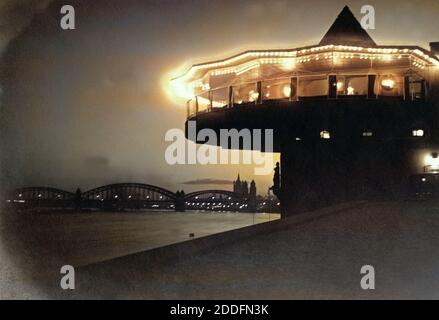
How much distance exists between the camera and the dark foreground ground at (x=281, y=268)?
23.5 feet

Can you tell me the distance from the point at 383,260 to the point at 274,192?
22.4 feet

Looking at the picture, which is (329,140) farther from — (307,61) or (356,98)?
(307,61)

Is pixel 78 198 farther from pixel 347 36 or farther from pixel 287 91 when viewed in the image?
pixel 347 36

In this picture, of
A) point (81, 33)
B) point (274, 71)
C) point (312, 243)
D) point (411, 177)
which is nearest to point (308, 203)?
point (411, 177)

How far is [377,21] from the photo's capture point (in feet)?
29.3

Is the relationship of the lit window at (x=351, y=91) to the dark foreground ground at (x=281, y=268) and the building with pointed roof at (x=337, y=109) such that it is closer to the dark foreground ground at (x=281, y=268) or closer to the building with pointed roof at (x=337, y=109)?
the building with pointed roof at (x=337, y=109)

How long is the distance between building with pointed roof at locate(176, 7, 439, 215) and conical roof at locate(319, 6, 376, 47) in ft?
0.09

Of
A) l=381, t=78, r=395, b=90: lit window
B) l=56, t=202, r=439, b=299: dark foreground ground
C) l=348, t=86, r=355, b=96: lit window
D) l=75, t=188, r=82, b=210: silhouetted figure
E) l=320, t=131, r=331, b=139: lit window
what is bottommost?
l=56, t=202, r=439, b=299: dark foreground ground

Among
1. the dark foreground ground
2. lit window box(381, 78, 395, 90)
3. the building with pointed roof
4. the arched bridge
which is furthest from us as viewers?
lit window box(381, 78, 395, 90)

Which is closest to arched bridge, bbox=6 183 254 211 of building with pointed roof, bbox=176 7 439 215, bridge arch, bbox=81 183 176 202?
bridge arch, bbox=81 183 176 202

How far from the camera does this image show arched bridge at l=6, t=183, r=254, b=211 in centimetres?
1004

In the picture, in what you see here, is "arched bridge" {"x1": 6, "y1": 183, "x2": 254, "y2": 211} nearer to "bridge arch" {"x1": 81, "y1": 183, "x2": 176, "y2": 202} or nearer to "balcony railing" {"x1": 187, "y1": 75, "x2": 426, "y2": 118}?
"bridge arch" {"x1": 81, "y1": 183, "x2": 176, "y2": 202}

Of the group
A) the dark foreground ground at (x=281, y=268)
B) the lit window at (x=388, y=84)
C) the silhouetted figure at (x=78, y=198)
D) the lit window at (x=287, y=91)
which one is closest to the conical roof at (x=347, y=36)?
the lit window at (x=388, y=84)

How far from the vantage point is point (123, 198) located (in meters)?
12.0
